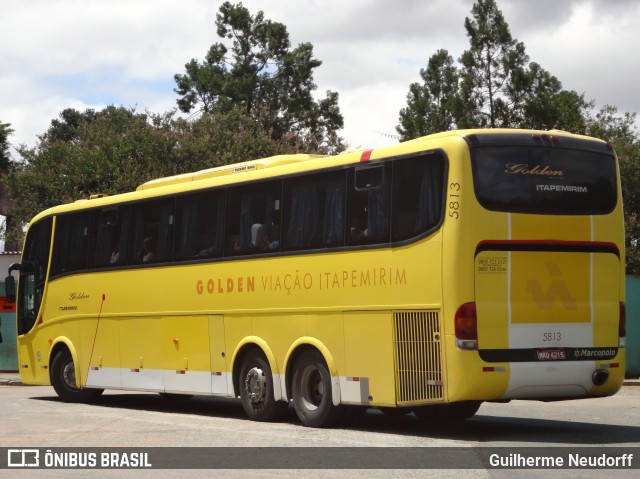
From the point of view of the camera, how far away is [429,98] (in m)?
60.8

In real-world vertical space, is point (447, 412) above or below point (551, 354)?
below

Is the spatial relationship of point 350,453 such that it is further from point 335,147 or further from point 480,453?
point 335,147

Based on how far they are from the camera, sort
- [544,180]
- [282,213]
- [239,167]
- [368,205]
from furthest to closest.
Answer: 1. [239,167]
2. [282,213]
3. [368,205]
4. [544,180]

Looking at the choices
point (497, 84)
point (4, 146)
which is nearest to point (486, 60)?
point (497, 84)

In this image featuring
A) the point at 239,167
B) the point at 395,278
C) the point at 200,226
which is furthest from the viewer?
the point at 200,226

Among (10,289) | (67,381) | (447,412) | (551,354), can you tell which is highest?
(10,289)

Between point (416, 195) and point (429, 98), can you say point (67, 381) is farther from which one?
point (429, 98)

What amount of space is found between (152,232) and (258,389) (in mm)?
3782

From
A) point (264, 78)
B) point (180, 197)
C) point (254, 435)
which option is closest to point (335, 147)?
point (264, 78)

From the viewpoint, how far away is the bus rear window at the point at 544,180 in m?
14.6

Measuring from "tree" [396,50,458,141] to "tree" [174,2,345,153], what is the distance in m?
11.6

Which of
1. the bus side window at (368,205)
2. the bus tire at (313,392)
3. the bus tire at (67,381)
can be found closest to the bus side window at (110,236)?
the bus tire at (67,381)

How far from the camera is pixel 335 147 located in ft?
208

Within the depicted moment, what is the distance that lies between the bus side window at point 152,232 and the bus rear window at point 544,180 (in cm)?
674
